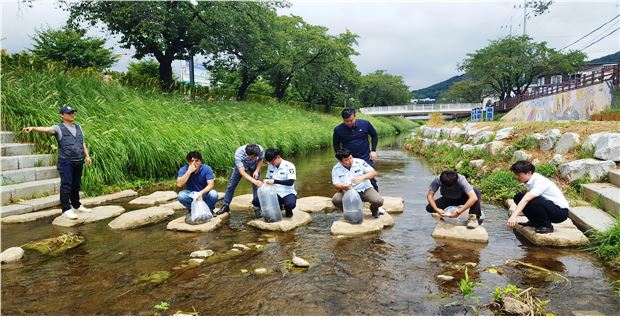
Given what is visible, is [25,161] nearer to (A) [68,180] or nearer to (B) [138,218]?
(A) [68,180]

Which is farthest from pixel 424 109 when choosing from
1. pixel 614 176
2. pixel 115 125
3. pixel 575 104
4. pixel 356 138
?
pixel 356 138

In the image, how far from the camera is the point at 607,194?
630cm

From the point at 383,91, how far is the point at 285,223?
2938 inches

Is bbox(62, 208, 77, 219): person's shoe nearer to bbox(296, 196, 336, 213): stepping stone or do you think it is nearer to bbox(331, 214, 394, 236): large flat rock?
bbox(296, 196, 336, 213): stepping stone

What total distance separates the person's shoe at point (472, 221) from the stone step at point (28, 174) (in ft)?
27.6

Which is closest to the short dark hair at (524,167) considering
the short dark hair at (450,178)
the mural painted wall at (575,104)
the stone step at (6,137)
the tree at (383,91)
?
the short dark hair at (450,178)

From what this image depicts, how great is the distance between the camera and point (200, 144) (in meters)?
11.3

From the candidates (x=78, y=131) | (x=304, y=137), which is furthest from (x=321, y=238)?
(x=304, y=137)

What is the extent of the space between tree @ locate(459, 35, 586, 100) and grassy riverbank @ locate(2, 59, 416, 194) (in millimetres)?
44289

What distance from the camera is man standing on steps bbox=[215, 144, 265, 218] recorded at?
644cm

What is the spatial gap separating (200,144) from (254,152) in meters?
5.43

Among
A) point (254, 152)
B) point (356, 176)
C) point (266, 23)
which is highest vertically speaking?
point (266, 23)

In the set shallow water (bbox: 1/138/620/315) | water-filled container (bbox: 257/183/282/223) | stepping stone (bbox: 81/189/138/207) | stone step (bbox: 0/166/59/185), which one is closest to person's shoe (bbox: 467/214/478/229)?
shallow water (bbox: 1/138/620/315)

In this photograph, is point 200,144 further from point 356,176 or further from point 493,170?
point 493,170
